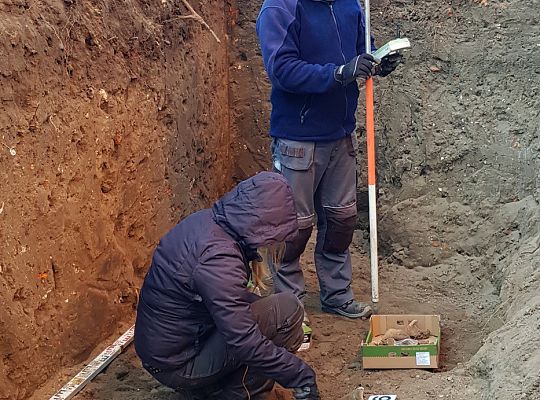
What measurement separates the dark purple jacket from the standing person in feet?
3.39

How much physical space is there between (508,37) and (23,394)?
12.2ft

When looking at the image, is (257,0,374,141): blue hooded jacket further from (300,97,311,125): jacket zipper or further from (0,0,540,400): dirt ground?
(0,0,540,400): dirt ground

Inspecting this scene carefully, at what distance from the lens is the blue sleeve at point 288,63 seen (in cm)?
403

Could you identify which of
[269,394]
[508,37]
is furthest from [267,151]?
[269,394]

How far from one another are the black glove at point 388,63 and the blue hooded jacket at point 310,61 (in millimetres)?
164

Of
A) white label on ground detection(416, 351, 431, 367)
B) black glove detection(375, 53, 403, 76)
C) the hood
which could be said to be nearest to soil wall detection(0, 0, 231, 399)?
the hood

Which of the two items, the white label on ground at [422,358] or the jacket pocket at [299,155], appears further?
the jacket pocket at [299,155]

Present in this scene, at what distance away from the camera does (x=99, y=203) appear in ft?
13.6

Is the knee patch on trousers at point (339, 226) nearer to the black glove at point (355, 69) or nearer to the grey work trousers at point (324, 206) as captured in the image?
the grey work trousers at point (324, 206)

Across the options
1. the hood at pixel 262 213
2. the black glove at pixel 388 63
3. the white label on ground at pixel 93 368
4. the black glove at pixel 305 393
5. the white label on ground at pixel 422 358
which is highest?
the black glove at pixel 388 63

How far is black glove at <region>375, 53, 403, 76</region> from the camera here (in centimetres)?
434

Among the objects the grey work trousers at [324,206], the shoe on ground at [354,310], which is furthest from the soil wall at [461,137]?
the grey work trousers at [324,206]

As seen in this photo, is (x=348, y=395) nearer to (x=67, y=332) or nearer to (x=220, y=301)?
(x=220, y=301)

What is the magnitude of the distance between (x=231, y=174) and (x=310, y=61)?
7.03 ft
